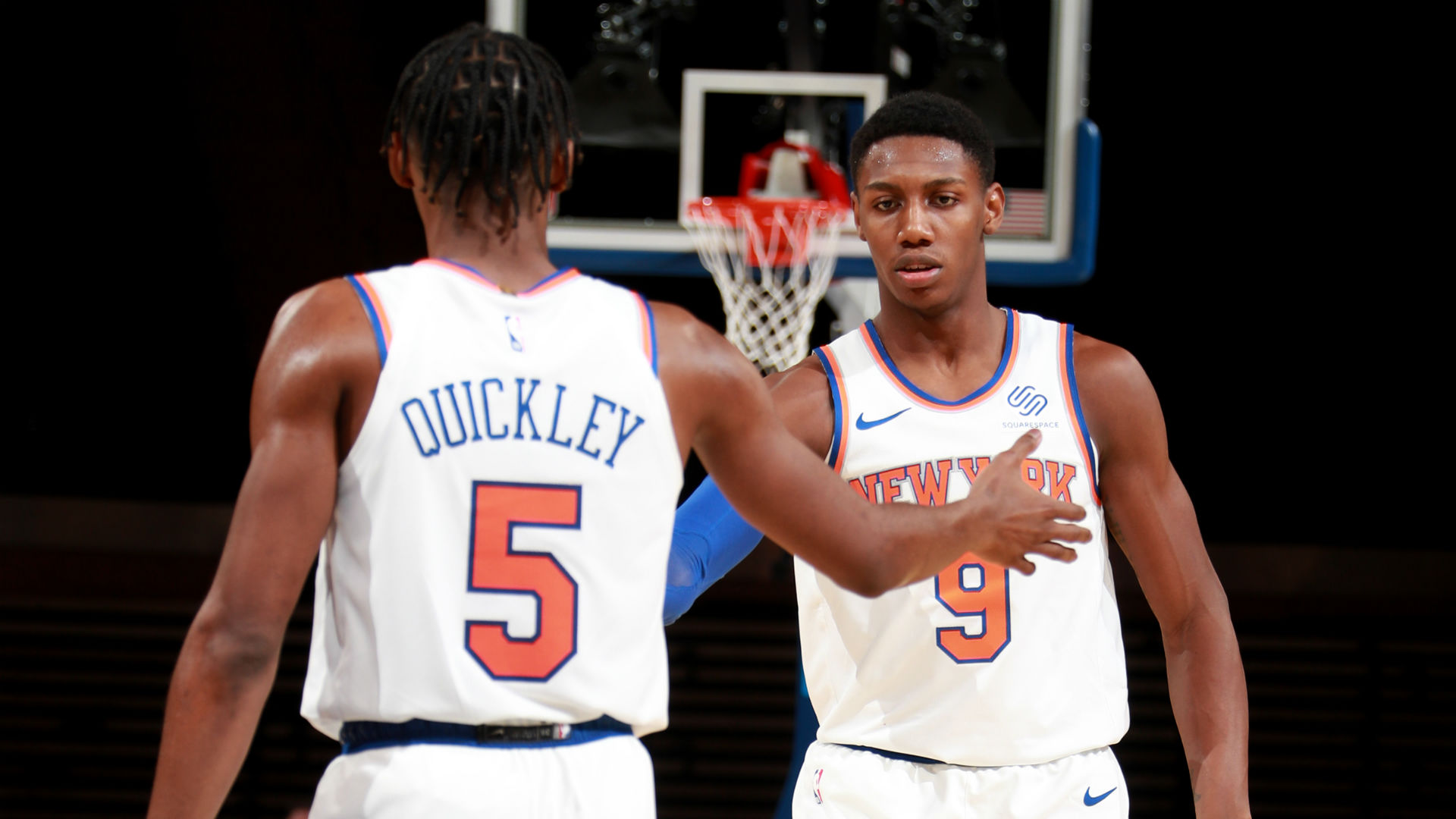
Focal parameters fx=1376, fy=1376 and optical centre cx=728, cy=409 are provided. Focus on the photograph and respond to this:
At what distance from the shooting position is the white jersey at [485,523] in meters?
1.75

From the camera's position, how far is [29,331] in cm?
798

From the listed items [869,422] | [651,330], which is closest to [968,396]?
[869,422]

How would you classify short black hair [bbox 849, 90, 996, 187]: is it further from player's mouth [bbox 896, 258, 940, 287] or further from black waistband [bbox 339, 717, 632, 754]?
black waistband [bbox 339, 717, 632, 754]

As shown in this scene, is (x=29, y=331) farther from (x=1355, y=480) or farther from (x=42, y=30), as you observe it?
(x=1355, y=480)

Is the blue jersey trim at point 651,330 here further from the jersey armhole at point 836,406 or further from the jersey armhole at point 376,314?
the jersey armhole at point 836,406

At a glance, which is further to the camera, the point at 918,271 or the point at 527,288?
the point at 918,271

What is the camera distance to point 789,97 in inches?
206

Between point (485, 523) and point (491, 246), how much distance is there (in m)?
0.40

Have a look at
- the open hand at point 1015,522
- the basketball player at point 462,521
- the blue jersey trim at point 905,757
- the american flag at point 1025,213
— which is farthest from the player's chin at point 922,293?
the american flag at point 1025,213

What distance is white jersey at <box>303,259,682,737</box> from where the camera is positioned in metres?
1.75

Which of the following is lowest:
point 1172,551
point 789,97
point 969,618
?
point 969,618

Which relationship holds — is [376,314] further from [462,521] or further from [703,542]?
[703,542]

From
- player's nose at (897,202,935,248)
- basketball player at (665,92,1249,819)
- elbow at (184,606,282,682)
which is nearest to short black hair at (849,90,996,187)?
basketball player at (665,92,1249,819)

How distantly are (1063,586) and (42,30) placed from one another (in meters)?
6.87
